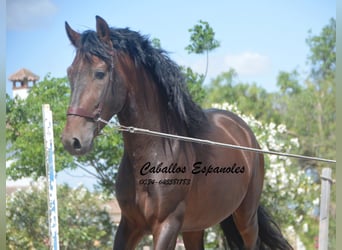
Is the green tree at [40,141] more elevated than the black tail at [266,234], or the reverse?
the green tree at [40,141]

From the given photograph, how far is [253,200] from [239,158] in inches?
21.4

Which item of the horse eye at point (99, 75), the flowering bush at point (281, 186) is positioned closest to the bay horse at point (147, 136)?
the horse eye at point (99, 75)

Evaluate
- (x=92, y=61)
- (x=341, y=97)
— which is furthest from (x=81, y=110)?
(x=341, y=97)

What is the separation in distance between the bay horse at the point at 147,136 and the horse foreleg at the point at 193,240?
1.80 feet

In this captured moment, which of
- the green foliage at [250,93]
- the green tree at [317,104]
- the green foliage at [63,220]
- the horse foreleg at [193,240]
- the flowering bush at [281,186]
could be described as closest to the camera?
the horse foreleg at [193,240]

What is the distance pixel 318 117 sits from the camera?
20938mm

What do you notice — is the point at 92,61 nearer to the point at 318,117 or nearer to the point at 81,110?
the point at 81,110

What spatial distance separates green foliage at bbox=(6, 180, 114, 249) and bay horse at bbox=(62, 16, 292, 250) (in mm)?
4127

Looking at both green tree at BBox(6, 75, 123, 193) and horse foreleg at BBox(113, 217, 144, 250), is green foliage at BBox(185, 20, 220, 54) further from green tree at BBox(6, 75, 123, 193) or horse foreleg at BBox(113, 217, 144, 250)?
horse foreleg at BBox(113, 217, 144, 250)

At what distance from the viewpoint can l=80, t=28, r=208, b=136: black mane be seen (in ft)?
14.6

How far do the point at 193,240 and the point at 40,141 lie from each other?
11.3ft

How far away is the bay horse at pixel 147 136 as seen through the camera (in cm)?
406

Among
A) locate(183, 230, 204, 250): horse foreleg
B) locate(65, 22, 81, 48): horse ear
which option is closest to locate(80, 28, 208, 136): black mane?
locate(65, 22, 81, 48): horse ear

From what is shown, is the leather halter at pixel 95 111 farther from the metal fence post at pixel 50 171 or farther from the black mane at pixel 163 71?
the metal fence post at pixel 50 171
